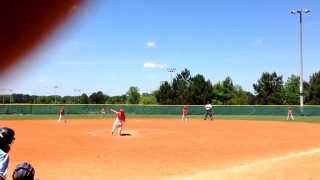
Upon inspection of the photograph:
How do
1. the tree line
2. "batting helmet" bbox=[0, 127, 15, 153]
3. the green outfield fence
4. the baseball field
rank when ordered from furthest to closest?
the tree line < the green outfield fence < the baseball field < "batting helmet" bbox=[0, 127, 15, 153]

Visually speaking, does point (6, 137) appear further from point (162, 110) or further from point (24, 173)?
point (162, 110)

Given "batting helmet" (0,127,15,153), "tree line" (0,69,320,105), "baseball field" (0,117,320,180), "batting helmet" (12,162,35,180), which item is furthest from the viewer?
"tree line" (0,69,320,105)

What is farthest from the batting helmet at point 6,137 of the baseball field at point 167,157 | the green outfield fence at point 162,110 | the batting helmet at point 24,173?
the green outfield fence at point 162,110

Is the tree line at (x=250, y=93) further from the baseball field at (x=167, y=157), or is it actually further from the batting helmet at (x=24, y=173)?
the batting helmet at (x=24, y=173)

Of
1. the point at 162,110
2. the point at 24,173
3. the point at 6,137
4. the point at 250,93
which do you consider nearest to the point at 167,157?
the point at 6,137

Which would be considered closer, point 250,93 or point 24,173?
point 24,173

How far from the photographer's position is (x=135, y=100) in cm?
10294

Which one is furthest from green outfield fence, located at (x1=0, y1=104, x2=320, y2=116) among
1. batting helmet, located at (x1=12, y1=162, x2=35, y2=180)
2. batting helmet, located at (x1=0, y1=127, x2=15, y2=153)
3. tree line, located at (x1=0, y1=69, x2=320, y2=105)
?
batting helmet, located at (x1=12, y1=162, x2=35, y2=180)

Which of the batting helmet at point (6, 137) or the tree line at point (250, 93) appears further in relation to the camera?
the tree line at point (250, 93)

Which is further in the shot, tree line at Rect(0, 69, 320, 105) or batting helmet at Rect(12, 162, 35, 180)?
tree line at Rect(0, 69, 320, 105)

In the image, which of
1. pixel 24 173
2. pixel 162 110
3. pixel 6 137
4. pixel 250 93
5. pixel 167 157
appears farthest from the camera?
pixel 250 93

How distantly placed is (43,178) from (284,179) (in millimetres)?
5270

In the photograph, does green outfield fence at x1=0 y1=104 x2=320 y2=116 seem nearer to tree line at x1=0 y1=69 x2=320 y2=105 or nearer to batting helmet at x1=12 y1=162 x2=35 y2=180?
tree line at x1=0 y1=69 x2=320 y2=105

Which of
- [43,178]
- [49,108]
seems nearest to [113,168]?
[43,178]
